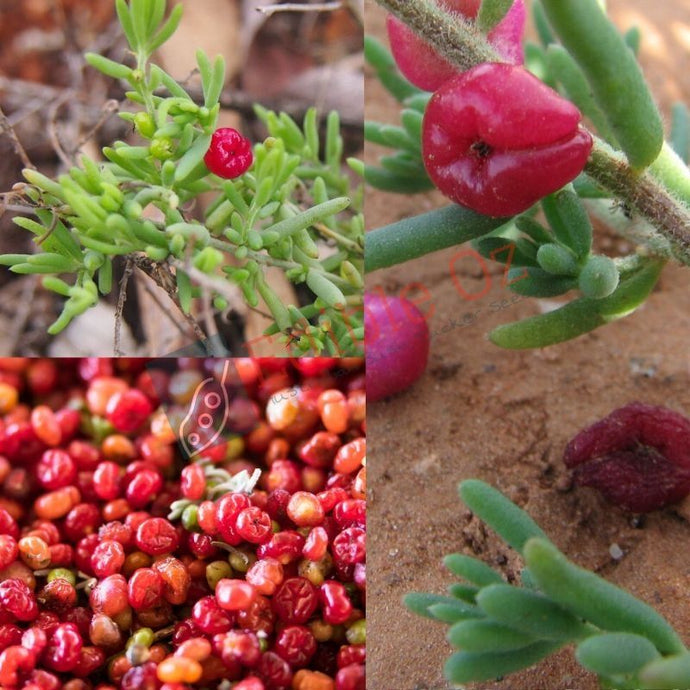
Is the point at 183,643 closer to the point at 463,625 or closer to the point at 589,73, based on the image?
the point at 463,625

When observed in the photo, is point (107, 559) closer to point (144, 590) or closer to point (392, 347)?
point (144, 590)

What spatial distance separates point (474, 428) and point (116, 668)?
496mm

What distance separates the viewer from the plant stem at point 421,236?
2.97ft

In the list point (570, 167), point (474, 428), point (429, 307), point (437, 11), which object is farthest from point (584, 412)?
point (437, 11)

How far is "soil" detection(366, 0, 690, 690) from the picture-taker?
84 centimetres

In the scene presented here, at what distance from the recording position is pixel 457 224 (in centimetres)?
91

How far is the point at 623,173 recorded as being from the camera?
2.75ft

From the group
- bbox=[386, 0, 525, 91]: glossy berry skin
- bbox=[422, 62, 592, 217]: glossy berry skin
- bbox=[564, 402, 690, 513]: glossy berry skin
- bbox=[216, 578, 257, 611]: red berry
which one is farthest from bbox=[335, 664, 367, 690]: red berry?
bbox=[386, 0, 525, 91]: glossy berry skin

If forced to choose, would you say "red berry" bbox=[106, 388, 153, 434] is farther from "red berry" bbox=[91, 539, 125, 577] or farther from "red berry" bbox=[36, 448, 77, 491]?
"red berry" bbox=[91, 539, 125, 577]

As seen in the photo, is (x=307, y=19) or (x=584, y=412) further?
(x=307, y=19)

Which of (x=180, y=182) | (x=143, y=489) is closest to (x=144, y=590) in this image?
(x=143, y=489)

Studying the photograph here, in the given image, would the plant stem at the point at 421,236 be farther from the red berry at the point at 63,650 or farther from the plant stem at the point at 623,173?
the red berry at the point at 63,650

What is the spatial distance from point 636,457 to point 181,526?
1.64 ft

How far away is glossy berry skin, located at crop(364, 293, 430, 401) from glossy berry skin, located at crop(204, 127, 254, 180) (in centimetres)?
31
